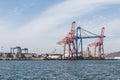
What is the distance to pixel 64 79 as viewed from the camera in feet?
162

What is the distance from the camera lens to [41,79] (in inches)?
1925

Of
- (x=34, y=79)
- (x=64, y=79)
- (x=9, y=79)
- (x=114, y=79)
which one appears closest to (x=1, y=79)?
(x=9, y=79)

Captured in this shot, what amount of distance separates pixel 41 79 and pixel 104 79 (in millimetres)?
8854

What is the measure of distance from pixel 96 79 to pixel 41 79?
25.3 feet

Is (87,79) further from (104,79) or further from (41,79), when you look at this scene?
(41,79)

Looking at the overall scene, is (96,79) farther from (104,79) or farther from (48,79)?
(48,79)

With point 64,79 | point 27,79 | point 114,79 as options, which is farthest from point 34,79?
point 114,79

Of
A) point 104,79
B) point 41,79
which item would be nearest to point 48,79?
point 41,79

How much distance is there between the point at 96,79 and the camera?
162 feet

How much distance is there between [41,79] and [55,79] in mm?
1947

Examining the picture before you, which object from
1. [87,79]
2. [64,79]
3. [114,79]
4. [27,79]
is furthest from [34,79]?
[114,79]

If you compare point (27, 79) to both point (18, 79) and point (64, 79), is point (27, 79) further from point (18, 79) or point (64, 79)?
point (64, 79)

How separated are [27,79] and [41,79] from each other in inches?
80.9

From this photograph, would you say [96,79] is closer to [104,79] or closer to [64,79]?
[104,79]
